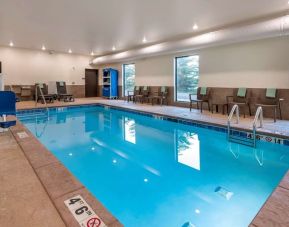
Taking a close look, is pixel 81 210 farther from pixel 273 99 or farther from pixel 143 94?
pixel 143 94

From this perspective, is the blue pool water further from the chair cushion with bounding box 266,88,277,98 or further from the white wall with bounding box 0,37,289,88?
the white wall with bounding box 0,37,289,88

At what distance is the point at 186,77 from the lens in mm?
7980

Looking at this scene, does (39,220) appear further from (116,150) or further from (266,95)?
(266,95)

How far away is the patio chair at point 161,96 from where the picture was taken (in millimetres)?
8352

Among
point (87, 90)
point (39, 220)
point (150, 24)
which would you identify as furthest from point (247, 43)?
point (87, 90)

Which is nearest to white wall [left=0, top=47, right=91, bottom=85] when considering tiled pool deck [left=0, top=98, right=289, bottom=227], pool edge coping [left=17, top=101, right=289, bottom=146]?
pool edge coping [left=17, top=101, right=289, bottom=146]

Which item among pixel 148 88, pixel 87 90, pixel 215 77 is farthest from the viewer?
pixel 87 90

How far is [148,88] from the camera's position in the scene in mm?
9141

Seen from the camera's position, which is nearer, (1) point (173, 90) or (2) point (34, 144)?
(2) point (34, 144)

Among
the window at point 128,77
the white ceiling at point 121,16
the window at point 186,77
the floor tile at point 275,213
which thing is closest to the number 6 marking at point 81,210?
the floor tile at point 275,213

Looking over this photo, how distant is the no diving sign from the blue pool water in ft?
1.78

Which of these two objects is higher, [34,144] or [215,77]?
[215,77]

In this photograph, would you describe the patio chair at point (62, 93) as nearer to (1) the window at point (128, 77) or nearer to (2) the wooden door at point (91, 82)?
(2) the wooden door at point (91, 82)

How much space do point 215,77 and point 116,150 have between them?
4413 mm
